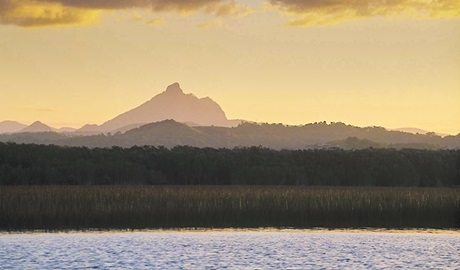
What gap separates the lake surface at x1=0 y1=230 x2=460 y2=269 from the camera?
33.2 m

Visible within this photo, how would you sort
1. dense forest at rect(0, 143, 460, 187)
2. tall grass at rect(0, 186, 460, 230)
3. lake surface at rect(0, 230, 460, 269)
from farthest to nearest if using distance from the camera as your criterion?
dense forest at rect(0, 143, 460, 187), tall grass at rect(0, 186, 460, 230), lake surface at rect(0, 230, 460, 269)

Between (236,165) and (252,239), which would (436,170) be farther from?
(252,239)

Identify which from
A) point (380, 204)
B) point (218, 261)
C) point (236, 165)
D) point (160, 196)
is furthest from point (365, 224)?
point (236, 165)

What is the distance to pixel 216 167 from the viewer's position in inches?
3036

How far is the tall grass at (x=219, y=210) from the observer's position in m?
44.9

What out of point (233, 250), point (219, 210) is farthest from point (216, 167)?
point (233, 250)

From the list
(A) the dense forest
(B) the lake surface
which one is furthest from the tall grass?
(A) the dense forest

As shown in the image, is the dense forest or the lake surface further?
the dense forest

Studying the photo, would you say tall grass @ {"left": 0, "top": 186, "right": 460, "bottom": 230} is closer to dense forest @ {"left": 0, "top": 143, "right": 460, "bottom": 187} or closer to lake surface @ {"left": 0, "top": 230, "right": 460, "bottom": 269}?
lake surface @ {"left": 0, "top": 230, "right": 460, "bottom": 269}

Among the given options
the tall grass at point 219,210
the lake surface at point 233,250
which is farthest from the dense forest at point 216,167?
the lake surface at point 233,250

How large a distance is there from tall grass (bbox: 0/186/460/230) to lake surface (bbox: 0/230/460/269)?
2421 mm

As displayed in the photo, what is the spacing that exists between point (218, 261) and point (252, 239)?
23.1 feet

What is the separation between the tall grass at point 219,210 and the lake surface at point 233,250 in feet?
7.94

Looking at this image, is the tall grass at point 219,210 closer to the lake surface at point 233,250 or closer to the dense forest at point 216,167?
the lake surface at point 233,250
